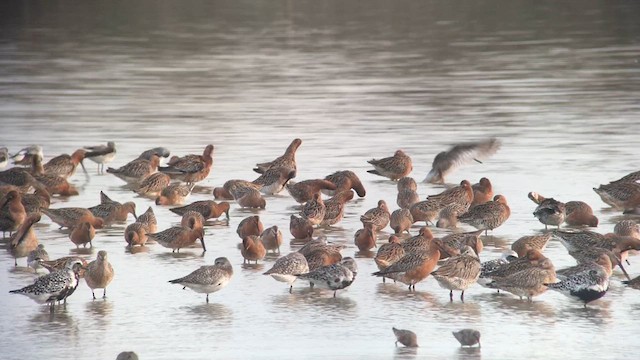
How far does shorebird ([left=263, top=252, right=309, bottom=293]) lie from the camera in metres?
11.9

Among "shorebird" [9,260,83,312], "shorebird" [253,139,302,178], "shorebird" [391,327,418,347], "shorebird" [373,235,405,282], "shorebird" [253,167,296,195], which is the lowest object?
"shorebird" [391,327,418,347]

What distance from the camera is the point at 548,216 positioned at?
1439cm

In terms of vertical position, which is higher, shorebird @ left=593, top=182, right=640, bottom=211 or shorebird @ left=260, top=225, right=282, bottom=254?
shorebird @ left=593, top=182, right=640, bottom=211

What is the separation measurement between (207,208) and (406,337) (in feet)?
18.4

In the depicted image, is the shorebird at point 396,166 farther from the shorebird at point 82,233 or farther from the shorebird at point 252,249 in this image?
the shorebird at point 82,233

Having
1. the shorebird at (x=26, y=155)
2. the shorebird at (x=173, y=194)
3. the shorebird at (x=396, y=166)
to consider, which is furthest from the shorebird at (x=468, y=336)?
the shorebird at (x=26, y=155)

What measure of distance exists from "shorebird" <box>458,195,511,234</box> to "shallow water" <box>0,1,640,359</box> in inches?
7.6

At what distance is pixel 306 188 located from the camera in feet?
53.5

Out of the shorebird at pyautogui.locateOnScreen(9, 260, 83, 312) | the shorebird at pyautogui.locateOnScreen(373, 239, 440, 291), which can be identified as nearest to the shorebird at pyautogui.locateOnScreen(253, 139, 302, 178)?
the shorebird at pyautogui.locateOnScreen(373, 239, 440, 291)

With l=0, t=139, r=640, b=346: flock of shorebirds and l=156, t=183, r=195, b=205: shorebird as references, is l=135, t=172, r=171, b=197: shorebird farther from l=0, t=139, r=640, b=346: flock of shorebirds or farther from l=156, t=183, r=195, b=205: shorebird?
l=156, t=183, r=195, b=205: shorebird

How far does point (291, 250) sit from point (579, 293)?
3.62 m

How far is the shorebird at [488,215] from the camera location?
47.0 feet

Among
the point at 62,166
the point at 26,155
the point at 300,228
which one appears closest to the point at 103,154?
the point at 26,155

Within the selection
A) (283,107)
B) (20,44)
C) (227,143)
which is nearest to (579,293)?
(227,143)
